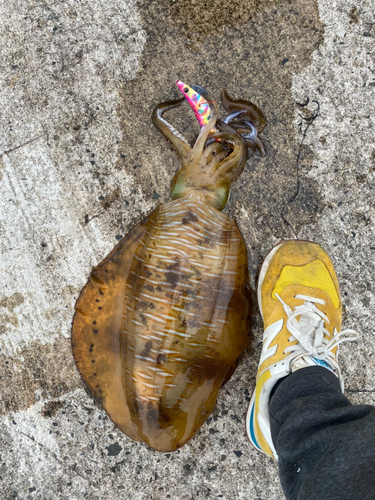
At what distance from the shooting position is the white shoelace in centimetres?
229

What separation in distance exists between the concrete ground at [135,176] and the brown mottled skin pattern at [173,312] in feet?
0.76

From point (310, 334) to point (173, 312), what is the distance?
0.97 metres

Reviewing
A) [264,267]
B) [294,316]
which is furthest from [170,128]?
[294,316]

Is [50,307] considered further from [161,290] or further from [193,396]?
[193,396]

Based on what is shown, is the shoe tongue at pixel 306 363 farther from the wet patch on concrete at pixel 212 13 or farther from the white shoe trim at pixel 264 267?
the wet patch on concrete at pixel 212 13

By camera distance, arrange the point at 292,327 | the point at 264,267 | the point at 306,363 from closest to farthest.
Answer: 1. the point at 306,363
2. the point at 292,327
3. the point at 264,267

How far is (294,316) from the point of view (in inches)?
95.7

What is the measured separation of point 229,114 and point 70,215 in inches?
55.8

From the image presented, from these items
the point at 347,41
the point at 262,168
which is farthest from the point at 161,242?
the point at 347,41

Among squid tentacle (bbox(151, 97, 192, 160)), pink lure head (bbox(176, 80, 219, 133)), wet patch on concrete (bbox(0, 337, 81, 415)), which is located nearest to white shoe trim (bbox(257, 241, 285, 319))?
squid tentacle (bbox(151, 97, 192, 160))

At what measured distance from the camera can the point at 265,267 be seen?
256 centimetres

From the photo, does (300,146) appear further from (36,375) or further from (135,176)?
(36,375)

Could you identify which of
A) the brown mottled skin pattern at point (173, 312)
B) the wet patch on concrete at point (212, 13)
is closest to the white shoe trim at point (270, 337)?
the brown mottled skin pattern at point (173, 312)

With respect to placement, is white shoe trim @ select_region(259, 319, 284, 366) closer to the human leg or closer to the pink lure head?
the human leg
